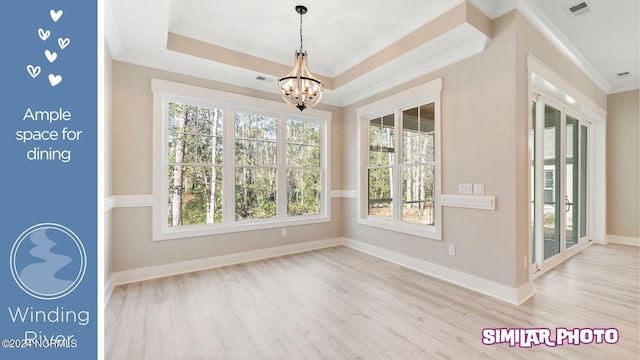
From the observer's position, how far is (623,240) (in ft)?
15.9

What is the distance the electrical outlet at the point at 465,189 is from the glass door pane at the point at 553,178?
5.03ft

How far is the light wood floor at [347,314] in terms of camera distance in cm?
186

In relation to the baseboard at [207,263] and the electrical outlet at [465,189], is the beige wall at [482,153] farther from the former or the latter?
the baseboard at [207,263]

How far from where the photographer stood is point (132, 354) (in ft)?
5.95

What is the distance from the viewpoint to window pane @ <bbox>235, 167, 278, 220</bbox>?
401cm

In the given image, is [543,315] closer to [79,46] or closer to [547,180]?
[547,180]

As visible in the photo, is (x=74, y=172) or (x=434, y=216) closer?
(x=74, y=172)

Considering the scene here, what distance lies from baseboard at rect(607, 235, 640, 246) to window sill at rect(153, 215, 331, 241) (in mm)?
5288

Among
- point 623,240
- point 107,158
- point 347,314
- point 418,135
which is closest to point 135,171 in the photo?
point 107,158

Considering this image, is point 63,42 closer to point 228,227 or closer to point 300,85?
point 300,85

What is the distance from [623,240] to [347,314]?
19.0ft

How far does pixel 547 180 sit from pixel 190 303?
4.64 meters

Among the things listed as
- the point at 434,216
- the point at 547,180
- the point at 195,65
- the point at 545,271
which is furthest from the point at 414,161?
the point at 195,65

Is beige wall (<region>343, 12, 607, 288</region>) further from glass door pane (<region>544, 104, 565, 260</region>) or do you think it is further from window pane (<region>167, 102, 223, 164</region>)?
window pane (<region>167, 102, 223, 164</region>)
